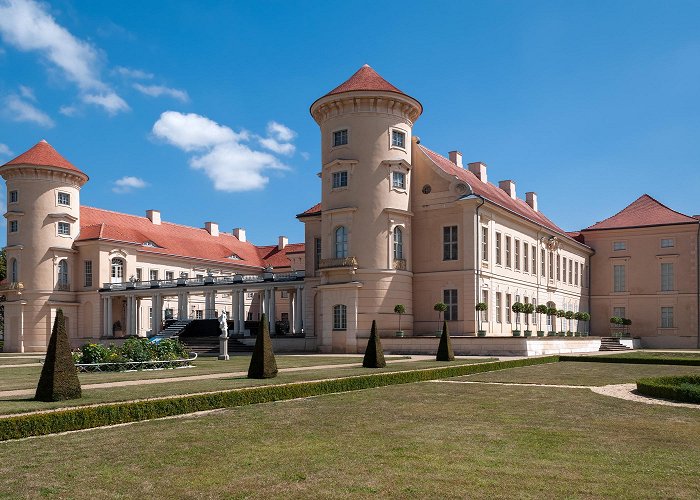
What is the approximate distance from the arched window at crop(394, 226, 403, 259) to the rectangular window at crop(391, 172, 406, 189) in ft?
8.42

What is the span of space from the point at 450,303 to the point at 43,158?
36606 mm

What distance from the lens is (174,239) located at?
6706cm

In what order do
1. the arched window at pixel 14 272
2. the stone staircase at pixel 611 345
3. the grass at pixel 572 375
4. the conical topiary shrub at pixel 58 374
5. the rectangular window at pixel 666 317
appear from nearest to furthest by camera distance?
the conical topiary shrub at pixel 58 374, the grass at pixel 572 375, the stone staircase at pixel 611 345, the rectangular window at pixel 666 317, the arched window at pixel 14 272

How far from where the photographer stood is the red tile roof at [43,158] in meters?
55.3

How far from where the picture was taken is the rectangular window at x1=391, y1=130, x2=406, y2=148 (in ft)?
136

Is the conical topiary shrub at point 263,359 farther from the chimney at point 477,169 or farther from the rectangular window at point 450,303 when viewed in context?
the chimney at point 477,169

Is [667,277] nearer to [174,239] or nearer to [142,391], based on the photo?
[174,239]

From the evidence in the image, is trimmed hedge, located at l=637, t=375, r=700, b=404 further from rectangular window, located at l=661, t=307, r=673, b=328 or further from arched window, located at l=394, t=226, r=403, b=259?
rectangular window, located at l=661, t=307, r=673, b=328

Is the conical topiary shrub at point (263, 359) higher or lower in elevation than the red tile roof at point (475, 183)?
lower

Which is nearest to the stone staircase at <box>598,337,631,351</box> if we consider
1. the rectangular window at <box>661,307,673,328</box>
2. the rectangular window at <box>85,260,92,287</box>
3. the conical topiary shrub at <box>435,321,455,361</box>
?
the rectangular window at <box>661,307,673,328</box>

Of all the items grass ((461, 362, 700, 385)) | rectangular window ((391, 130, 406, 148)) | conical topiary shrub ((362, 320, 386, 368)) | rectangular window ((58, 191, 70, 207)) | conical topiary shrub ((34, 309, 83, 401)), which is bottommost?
grass ((461, 362, 700, 385))

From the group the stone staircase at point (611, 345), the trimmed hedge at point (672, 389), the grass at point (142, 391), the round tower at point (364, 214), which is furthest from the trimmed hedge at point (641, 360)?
the grass at point (142, 391)

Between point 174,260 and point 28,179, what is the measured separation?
14.8m

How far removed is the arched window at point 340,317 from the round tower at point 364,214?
60 millimetres
